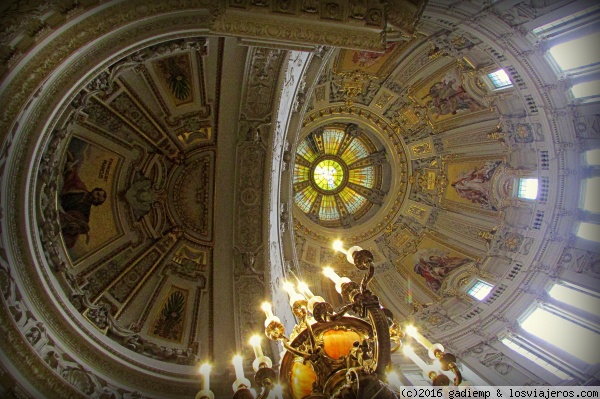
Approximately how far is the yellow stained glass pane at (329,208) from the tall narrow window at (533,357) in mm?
6717

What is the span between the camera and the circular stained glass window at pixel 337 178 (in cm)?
1394

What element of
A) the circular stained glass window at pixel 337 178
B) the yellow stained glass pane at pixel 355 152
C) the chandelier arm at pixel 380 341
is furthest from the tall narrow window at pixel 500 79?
the chandelier arm at pixel 380 341

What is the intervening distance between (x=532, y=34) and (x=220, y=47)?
6523 mm

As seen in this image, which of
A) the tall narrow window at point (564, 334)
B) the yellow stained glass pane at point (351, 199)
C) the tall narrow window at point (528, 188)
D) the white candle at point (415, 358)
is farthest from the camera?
the yellow stained glass pane at point (351, 199)

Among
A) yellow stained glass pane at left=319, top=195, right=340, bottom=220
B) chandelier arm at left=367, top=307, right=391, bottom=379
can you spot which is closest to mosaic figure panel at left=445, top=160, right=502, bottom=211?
yellow stained glass pane at left=319, top=195, right=340, bottom=220

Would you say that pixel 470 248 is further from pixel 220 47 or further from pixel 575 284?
pixel 220 47

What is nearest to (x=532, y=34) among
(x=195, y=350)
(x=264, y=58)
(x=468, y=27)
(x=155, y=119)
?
(x=468, y=27)

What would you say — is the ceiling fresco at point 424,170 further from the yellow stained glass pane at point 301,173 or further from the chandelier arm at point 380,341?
the chandelier arm at point 380,341

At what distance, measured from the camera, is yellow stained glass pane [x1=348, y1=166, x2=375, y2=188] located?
1424 centimetres

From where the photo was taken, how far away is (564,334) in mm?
9438

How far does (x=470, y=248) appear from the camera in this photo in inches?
479

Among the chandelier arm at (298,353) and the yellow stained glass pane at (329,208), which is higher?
the yellow stained glass pane at (329,208)

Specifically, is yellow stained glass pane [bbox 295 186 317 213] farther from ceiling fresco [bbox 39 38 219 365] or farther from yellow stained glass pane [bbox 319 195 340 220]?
ceiling fresco [bbox 39 38 219 365]

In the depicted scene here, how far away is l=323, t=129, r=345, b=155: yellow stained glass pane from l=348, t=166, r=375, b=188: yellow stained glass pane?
3.61ft
